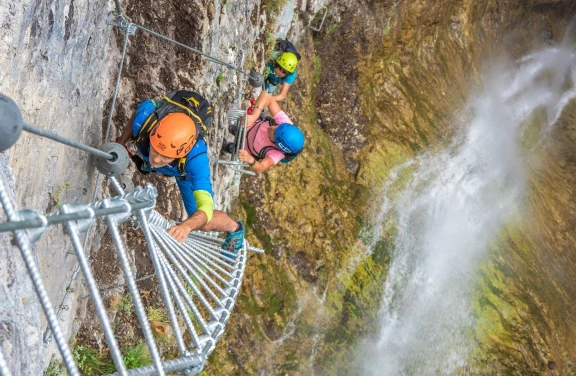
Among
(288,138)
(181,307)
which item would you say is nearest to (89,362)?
(181,307)

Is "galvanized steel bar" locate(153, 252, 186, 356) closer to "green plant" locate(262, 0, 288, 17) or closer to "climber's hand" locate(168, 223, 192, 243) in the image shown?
"climber's hand" locate(168, 223, 192, 243)

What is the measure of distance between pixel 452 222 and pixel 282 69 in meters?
6.29

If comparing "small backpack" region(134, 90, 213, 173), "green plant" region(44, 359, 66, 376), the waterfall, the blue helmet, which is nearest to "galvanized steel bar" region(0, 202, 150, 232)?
"small backpack" region(134, 90, 213, 173)

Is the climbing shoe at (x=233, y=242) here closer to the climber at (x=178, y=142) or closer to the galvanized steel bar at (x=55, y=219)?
the climber at (x=178, y=142)

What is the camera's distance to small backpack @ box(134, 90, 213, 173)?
425cm

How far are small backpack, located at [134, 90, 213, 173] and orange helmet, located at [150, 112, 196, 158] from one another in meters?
0.12

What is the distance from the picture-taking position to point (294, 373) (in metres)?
8.44

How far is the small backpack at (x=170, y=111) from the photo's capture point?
4.25 metres

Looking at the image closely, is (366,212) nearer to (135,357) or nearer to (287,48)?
(287,48)

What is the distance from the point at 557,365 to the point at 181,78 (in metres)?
A: 8.79

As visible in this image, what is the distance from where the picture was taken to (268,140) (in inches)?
266

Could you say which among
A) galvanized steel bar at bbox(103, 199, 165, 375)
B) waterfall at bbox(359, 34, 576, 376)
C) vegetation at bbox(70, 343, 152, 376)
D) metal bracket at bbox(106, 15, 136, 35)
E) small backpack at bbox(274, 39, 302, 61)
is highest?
metal bracket at bbox(106, 15, 136, 35)

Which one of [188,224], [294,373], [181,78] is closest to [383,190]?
[294,373]

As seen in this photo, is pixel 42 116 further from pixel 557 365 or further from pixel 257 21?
pixel 557 365
